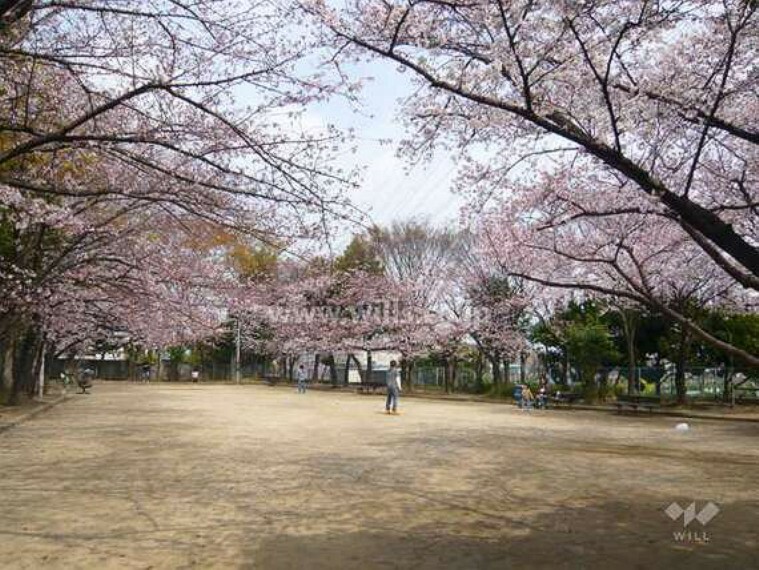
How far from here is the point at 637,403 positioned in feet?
85.4

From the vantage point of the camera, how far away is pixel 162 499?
8.48m

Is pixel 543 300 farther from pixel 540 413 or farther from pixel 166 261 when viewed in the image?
pixel 166 261

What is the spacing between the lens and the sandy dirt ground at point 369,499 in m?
6.19

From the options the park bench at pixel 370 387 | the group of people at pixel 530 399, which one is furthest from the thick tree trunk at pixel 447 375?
the group of people at pixel 530 399

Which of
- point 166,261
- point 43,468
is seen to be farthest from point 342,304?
point 43,468

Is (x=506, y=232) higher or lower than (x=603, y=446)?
higher

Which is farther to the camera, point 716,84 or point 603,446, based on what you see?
point 603,446

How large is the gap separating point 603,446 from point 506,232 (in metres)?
6.08

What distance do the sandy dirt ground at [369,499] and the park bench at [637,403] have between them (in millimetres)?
8965

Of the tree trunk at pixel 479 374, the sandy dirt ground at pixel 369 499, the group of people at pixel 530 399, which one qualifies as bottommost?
the sandy dirt ground at pixel 369 499

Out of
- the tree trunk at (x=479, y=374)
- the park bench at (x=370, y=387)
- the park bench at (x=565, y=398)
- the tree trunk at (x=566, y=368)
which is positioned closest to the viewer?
the park bench at (x=565, y=398)

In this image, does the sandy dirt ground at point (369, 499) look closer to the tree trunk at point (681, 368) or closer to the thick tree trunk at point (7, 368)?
the thick tree trunk at point (7, 368)

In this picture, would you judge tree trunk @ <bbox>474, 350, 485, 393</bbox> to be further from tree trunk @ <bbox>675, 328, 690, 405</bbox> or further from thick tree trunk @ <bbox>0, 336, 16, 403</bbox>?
thick tree trunk @ <bbox>0, 336, 16, 403</bbox>

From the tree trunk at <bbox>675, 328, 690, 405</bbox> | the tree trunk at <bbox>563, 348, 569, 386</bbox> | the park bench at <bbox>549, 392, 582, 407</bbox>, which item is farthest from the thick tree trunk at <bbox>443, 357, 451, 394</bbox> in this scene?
the tree trunk at <bbox>675, 328, 690, 405</bbox>
